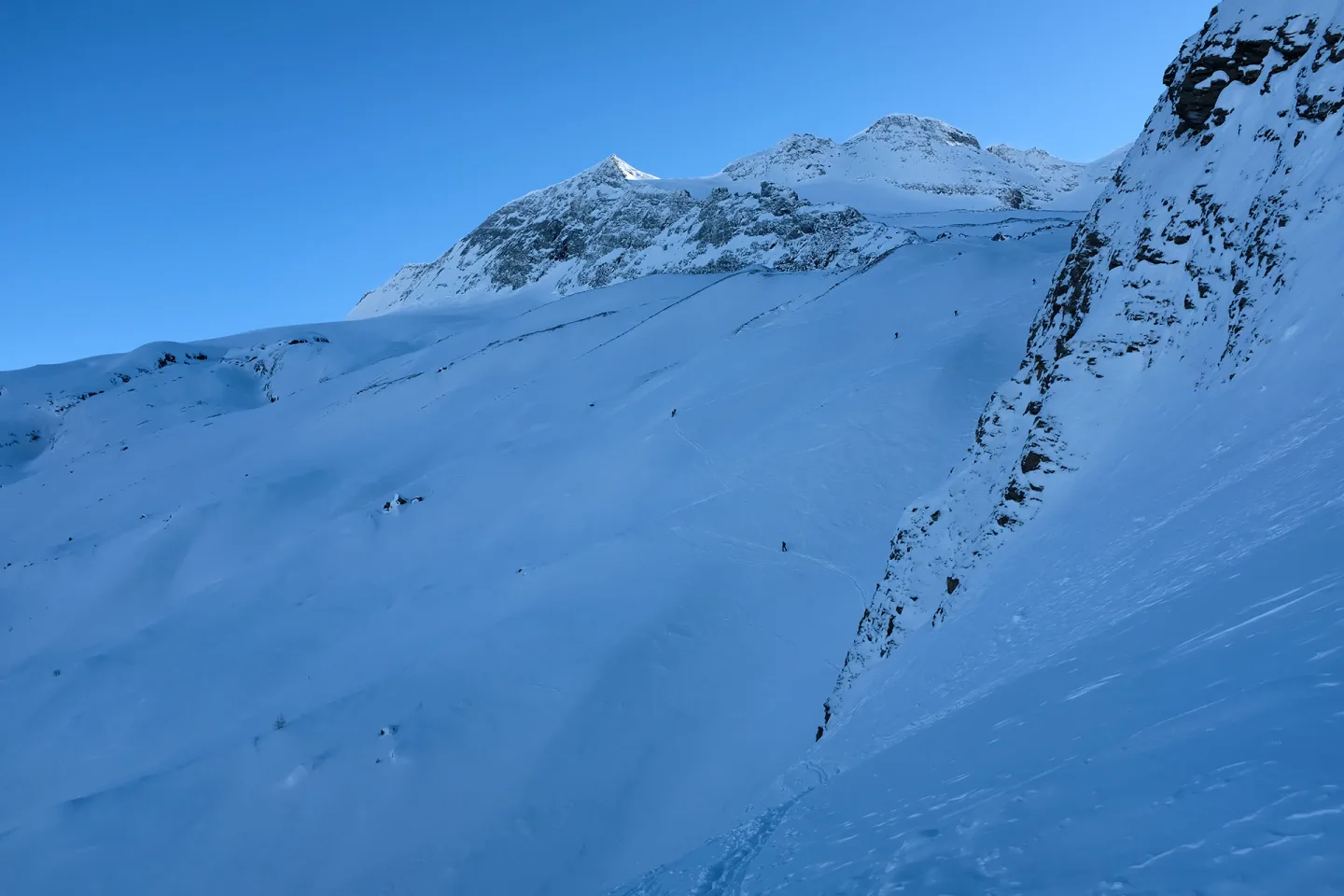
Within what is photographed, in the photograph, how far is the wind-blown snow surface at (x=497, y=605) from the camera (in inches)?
442

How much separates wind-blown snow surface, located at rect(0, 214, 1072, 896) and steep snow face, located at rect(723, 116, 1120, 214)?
52.3 meters

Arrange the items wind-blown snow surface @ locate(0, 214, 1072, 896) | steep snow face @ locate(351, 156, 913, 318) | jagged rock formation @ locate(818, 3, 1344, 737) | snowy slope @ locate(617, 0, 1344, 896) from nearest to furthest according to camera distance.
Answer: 1. snowy slope @ locate(617, 0, 1344, 896)
2. jagged rock formation @ locate(818, 3, 1344, 737)
3. wind-blown snow surface @ locate(0, 214, 1072, 896)
4. steep snow face @ locate(351, 156, 913, 318)

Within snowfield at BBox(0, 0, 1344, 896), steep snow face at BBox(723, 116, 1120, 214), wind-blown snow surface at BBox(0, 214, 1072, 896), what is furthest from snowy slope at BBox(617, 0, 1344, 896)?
steep snow face at BBox(723, 116, 1120, 214)

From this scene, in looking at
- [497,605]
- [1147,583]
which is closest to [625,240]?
[497,605]

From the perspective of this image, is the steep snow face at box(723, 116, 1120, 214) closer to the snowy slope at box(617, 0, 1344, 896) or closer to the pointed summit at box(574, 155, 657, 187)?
the pointed summit at box(574, 155, 657, 187)

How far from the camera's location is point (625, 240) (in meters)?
80.1

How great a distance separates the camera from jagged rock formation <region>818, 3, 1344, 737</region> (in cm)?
887

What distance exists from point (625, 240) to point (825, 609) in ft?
233

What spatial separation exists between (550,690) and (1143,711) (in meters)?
11.4

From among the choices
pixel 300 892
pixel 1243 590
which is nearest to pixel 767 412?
pixel 300 892

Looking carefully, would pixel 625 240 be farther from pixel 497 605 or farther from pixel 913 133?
pixel 497 605

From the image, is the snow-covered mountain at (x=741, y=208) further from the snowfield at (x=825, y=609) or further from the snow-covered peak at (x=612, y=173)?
the snowfield at (x=825, y=609)

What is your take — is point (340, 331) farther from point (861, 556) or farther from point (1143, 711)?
point (1143, 711)

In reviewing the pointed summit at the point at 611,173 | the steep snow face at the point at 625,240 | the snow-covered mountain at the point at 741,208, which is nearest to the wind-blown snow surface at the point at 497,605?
the steep snow face at the point at 625,240
